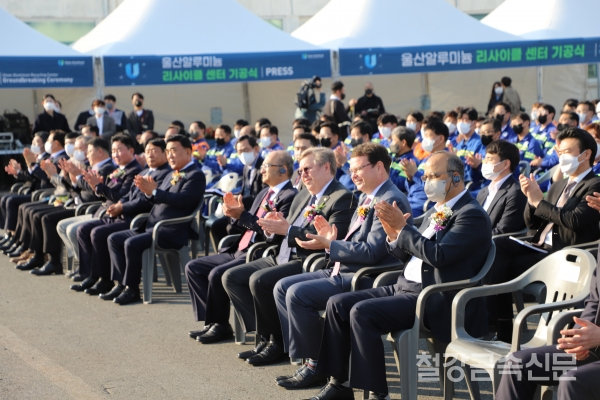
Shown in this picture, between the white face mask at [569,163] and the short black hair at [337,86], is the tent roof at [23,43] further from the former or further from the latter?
the white face mask at [569,163]

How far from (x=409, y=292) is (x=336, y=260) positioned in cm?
60

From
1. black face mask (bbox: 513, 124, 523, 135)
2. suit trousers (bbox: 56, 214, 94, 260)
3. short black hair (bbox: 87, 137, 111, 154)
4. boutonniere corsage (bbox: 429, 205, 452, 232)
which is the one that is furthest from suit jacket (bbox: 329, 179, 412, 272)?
black face mask (bbox: 513, 124, 523, 135)

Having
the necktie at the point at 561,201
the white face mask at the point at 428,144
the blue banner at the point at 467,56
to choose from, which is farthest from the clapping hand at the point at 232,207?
the blue banner at the point at 467,56

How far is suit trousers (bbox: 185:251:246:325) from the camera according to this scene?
20.2 feet

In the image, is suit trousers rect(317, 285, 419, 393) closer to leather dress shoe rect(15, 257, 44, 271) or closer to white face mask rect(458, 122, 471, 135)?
leather dress shoe rect(15, 257, 44, 271)

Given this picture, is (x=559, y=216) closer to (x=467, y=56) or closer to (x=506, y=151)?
(x=506, y=151)

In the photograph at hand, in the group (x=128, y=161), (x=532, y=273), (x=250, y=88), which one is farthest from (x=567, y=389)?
(x=250, y=88)

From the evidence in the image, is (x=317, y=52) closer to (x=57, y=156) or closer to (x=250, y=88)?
(x=250, y=88)

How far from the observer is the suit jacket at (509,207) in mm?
6074

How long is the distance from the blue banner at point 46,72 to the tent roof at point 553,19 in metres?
→ 10.4

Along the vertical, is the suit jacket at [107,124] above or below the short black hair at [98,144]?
above

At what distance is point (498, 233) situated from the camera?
6148 millimetres

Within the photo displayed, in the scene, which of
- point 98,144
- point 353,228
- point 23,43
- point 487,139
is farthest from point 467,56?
point 353,228

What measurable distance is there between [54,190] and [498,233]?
6.44 m
